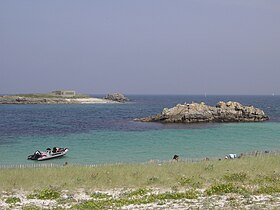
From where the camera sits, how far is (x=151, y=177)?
22.4 m

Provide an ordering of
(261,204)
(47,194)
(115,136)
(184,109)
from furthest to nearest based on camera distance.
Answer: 1. (184,109)
2. (115,136)
3. (47,194)
4. (261,204)

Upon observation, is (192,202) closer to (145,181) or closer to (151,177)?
(145,181)

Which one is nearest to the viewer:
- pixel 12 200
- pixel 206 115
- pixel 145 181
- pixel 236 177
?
pixel 12 200

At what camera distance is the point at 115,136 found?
57.5m

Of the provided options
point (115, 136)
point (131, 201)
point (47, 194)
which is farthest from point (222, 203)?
point (115, 136)

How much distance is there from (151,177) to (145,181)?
24.7 inches

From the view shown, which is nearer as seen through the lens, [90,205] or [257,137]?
[90,205]

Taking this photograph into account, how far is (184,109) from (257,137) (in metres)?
33.0

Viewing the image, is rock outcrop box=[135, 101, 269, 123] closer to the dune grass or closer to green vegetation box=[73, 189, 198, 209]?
the dune grass

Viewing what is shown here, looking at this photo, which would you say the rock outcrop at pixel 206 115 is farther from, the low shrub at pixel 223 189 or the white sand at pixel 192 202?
the white sand at pixel 192 202

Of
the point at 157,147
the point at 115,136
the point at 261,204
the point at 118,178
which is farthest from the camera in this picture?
the point at 115,136

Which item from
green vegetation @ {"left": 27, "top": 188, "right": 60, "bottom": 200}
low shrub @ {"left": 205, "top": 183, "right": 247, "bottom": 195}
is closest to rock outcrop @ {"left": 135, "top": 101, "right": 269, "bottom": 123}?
low shrub @ {"left": 205, "top": 183, "right": 247, "bottom": 195}

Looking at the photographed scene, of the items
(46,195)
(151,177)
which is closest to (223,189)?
(151,177)

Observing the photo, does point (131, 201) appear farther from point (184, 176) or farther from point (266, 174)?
point (266, 174)
